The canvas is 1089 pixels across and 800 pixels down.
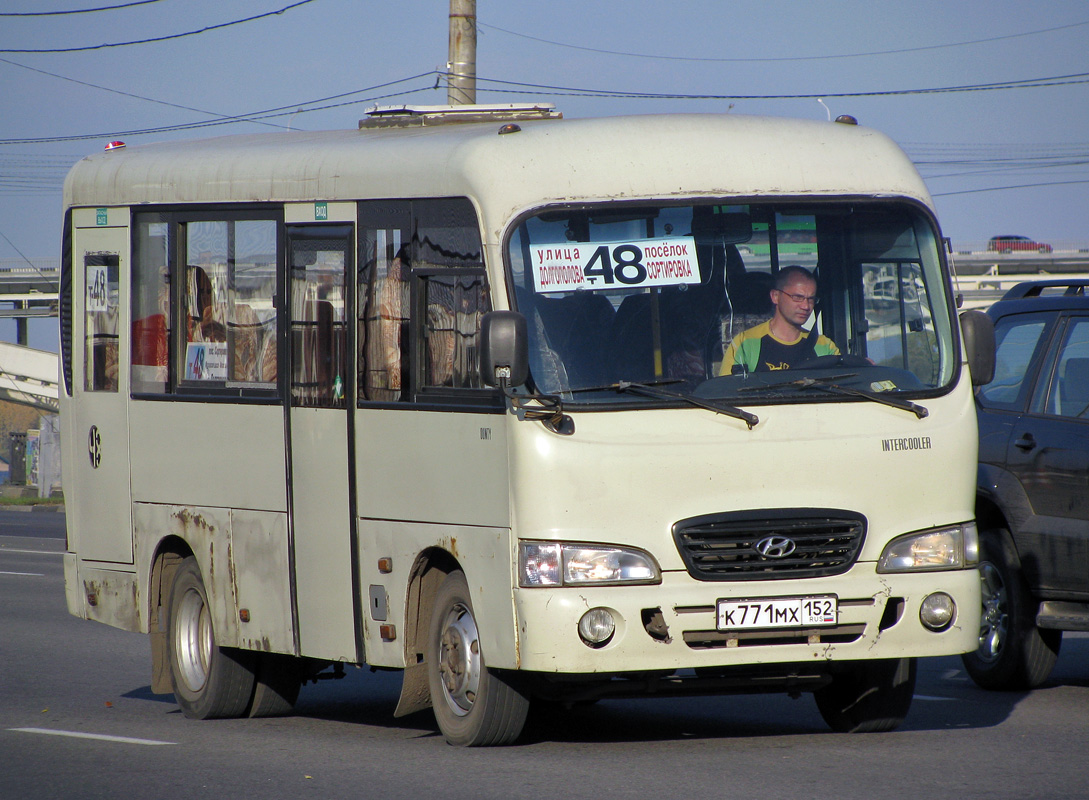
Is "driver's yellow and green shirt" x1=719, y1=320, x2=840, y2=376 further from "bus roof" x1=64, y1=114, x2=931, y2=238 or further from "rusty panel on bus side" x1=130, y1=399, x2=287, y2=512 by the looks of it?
"rusty panel on bus side" x1=130, y1=399, x2=287, y2=512

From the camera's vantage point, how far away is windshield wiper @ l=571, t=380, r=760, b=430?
7.28 meters

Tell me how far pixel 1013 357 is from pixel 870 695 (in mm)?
2933

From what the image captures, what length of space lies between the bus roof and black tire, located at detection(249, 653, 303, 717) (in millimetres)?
2768

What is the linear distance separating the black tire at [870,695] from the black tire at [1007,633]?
172 centimetres

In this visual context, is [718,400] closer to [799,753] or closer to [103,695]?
[799,753]

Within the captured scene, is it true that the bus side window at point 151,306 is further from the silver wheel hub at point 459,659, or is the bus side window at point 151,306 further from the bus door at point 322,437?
the silver wheel hub at point 459,659

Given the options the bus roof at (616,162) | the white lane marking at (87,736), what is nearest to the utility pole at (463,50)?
the bus roof at (616,162)

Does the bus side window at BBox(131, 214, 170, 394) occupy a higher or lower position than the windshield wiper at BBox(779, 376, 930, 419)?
higher

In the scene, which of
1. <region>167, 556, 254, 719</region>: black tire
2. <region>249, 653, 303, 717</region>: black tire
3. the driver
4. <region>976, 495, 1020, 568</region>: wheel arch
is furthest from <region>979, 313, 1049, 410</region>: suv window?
<region>167, 556, 254, 719</region>: black tire

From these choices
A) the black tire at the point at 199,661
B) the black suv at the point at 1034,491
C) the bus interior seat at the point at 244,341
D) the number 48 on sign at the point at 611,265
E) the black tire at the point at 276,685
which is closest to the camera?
the number 48 on sign at the point at 611,265

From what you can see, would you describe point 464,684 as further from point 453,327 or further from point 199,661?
point 199,661

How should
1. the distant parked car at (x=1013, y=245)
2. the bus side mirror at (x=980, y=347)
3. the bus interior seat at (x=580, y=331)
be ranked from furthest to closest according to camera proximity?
1. the distant parked car at (x=1013, y=245)
2. the bus side mirror at (x=980, y=347)
3. the bus interior seat at (x=580, y=331)

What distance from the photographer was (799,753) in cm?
751

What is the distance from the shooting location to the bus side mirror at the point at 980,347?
7.79 meters
